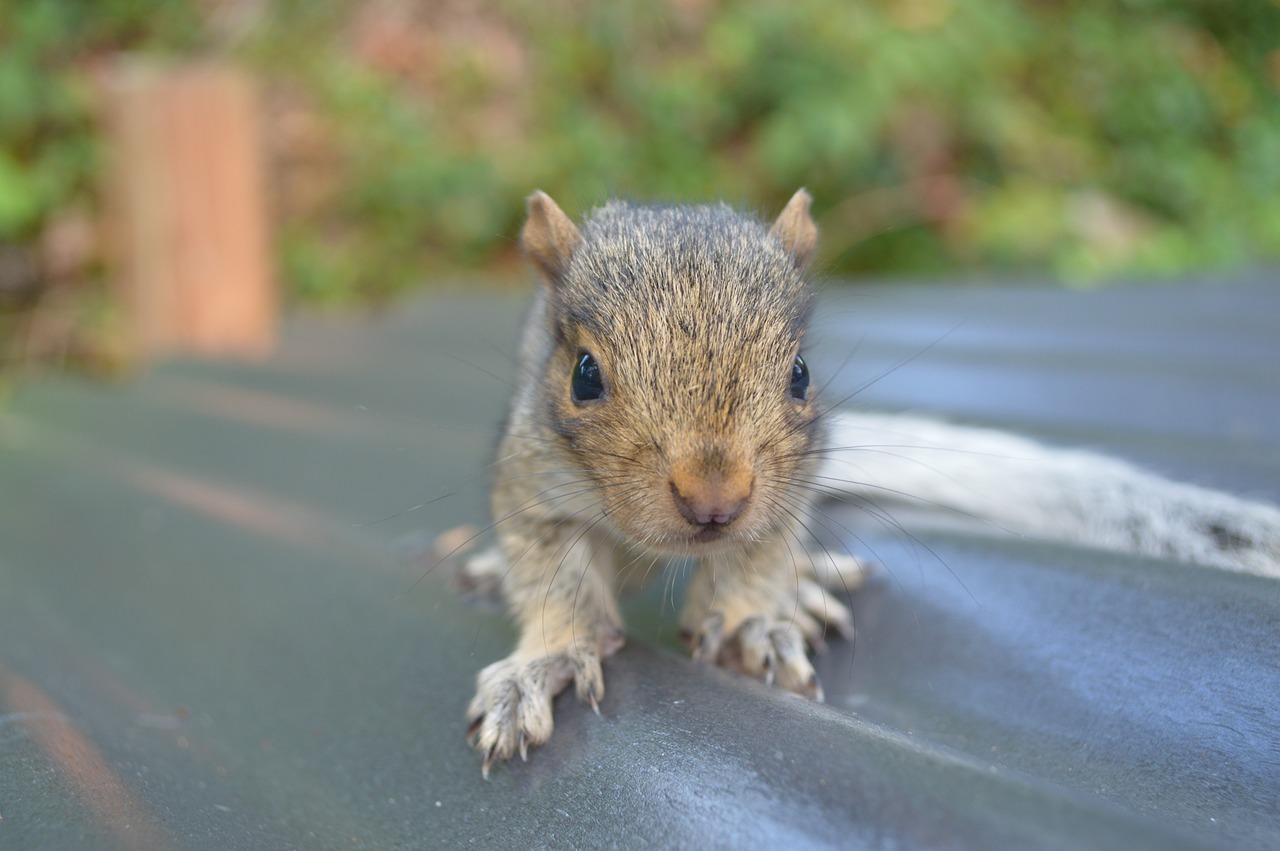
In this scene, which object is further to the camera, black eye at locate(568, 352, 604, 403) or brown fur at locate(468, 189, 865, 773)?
black eye at locate(568, 352, 604, 403)

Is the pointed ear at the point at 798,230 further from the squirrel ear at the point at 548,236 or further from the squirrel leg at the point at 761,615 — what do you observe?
the squirrel leg at the point at 761,615

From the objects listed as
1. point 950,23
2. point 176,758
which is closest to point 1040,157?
point 950,23

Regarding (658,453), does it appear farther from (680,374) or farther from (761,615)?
(761,615)

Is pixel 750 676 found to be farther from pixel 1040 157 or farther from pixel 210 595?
pixel 1040 157

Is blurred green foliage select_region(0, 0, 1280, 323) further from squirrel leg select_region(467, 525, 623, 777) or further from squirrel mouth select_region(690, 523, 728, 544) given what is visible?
→ squirrel mouth select_region(690, 523, 728, 544)

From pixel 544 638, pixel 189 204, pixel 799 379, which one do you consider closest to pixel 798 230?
pixel 799 379

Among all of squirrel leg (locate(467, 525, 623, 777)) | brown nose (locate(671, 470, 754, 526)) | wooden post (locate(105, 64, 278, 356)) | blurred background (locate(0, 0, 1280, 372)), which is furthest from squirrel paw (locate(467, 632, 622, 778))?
blurred background (locate(0, 0, 1280, 372))

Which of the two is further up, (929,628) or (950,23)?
(950,23)

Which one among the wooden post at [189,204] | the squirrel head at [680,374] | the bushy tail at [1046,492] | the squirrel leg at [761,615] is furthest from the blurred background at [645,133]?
the squirrel leg at [761,615]
